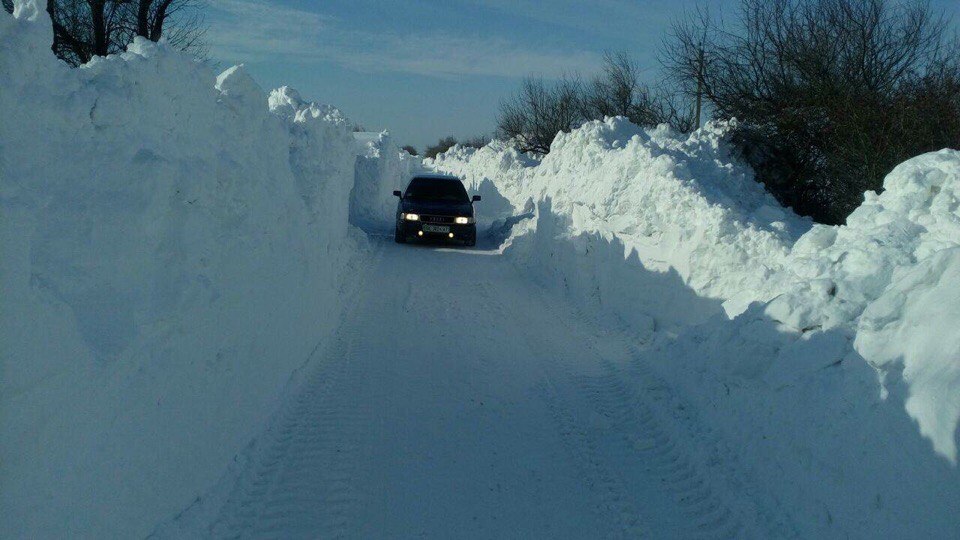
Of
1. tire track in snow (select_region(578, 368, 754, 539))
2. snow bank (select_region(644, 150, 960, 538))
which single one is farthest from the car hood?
snow bank (select_region(644, 150, 960, 538))

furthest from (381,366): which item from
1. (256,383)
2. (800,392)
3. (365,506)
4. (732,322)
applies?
(800,392)

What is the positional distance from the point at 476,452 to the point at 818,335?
8.76 ft

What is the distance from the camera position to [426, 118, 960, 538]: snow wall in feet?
13.2

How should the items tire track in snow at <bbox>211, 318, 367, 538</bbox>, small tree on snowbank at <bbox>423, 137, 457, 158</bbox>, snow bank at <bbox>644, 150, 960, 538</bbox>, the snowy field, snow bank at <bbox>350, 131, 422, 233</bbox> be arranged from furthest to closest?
small tree on snowbank at <bbox>423, 137, 457, 158</bbox>
snow bank at <bbox>350, 131, 422, 233</bbox>
tire track in snow at <bbox>211, 318, 367, 538</bbox>
snow bank at <bbox>644, 150, 960, 538</bbox>
the snowy field

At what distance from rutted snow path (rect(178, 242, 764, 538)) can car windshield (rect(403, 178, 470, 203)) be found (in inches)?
364

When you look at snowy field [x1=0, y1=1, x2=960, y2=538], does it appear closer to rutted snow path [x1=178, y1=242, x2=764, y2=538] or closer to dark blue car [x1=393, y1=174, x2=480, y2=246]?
rutted snow path [x1=178, y1=242, x2=764, y2=538]

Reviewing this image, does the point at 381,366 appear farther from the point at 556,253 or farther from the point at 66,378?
the point at 556,253

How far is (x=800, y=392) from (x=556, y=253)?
9170 millimetres

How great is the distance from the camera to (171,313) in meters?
4.56

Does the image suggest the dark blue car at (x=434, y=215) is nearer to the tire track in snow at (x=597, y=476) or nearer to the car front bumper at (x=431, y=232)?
the car front bumper at (x=431, y=232)

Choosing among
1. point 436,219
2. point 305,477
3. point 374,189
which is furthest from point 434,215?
point 305,477

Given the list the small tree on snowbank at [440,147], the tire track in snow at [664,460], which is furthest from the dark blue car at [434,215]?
the small tree on snowbank at [440,147]

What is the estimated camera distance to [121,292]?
4020 mm

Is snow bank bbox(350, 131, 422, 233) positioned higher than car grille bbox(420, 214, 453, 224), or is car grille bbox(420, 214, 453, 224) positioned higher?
snow bank bbox(350, 131, 422, 233)
